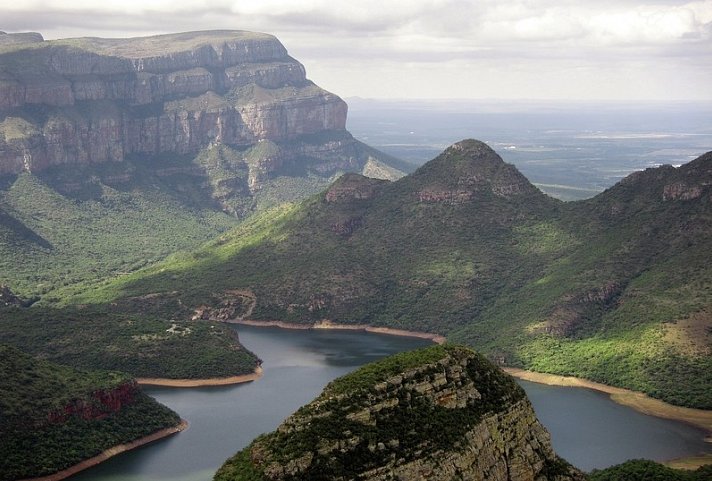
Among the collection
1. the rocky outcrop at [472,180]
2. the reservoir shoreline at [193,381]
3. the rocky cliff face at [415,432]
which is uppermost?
the rocky outcrop at [472,180]

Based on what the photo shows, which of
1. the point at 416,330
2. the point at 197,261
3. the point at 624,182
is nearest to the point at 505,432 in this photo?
the point at 416,330

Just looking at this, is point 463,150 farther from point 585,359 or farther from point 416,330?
point 585,359

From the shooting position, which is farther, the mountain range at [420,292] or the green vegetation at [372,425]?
the mountain range at [420,292]

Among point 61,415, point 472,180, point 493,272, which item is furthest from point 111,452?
point 472,180

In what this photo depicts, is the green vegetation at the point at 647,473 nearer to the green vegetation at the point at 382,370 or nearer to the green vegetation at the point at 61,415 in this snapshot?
the green vegetation at the point at 382,370

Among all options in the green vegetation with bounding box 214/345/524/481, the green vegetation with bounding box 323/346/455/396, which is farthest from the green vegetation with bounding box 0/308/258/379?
the green vegetation with bounding box 214/345/524/481

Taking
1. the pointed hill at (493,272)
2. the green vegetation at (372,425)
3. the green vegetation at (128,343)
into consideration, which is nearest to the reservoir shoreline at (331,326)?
the pointed hill at (493,272)

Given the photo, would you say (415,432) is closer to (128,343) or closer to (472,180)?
(128,343)

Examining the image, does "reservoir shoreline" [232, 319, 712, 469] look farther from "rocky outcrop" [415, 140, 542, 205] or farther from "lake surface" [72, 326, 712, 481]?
"rocky outcrop" [415, 140, 542, 205]
